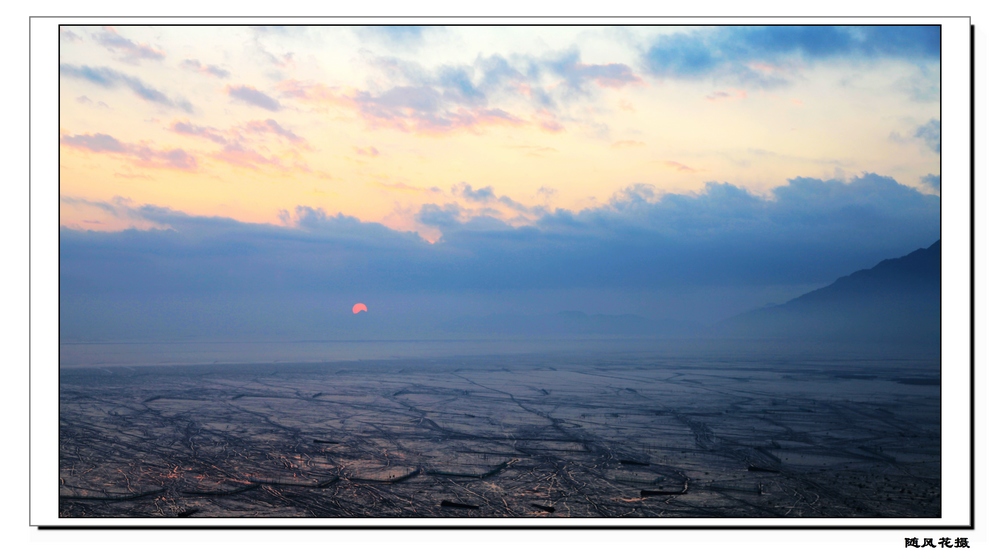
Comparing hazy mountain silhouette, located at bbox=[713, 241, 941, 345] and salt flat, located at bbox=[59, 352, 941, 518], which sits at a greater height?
hazy mountain silhouette, located at bbox=[713, 241, 941, 345]

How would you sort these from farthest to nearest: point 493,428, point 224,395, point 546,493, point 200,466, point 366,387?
point 366,387, point 224,395, point 493,428, point 200,466, point 546,493

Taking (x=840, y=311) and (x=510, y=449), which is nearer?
(x=510, y=449)

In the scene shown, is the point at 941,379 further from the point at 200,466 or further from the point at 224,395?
the point at 224,395

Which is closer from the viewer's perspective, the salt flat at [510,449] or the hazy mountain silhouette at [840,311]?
the salt flat at [510,449]

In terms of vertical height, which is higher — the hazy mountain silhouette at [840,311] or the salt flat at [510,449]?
the hazy mountain silhouette at [840,311]

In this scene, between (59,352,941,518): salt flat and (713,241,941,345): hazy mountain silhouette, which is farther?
(713,241,941,345): hazy mountain silhouette

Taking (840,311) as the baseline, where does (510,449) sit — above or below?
below
